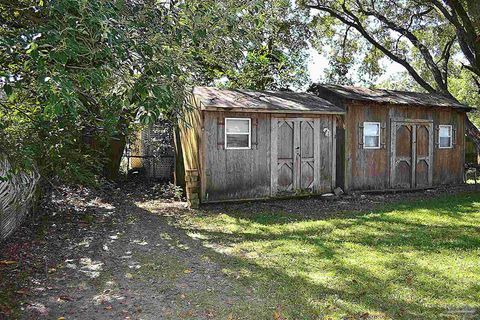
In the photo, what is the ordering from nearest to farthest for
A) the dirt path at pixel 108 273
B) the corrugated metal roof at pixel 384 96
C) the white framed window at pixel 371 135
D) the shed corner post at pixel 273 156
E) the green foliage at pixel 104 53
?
the green foliage at pixel 104 53, the dirt path at pixel 108 273, the shed corner post at pixel 273 156, the corrugated metal roof at pixel 384 96, the white framed window at pixel 371 135

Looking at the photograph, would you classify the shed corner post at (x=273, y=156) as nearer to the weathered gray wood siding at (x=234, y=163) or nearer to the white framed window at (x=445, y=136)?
the weathered gray wood siding at (x=234, y=163)

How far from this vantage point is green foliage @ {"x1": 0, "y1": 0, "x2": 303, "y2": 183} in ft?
10.6

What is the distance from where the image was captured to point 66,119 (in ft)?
20.7

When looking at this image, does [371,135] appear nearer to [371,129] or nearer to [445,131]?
[371,129]

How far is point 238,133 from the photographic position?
33.6 feet

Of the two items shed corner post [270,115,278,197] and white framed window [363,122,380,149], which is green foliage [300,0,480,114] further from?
shed corner post [270,115,278,197]

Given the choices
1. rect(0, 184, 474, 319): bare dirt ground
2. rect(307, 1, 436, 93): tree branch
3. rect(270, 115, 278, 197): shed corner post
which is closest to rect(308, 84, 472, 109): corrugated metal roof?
rect(270, 115, 278, 197): shed corner post

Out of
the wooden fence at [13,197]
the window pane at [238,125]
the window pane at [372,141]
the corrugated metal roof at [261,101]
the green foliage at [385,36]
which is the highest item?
the green foliage at [385,36]

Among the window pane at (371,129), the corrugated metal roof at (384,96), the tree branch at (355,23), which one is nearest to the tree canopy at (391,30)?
the tree branch at (355,23)

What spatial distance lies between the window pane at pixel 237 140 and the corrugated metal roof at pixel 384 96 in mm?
3429

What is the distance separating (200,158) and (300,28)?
35.5ft

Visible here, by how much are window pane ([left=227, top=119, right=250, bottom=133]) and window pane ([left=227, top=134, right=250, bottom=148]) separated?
0.13 meters

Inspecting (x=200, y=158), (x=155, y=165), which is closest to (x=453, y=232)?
(x=200, y=158)

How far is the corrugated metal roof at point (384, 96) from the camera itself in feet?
39.0
